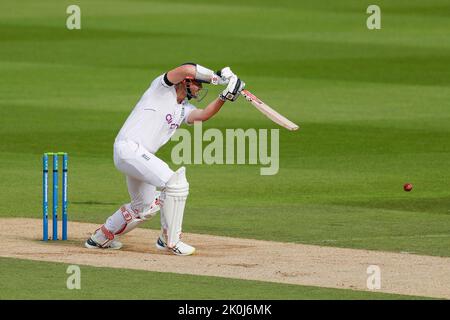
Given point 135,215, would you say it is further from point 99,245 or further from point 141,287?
point 141,287

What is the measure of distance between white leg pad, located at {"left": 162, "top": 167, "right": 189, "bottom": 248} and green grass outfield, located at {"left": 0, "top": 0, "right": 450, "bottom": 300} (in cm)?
149

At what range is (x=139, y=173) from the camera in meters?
14.2

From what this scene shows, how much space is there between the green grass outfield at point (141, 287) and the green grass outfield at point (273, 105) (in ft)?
7.95

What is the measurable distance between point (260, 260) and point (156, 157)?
1448 millimetres

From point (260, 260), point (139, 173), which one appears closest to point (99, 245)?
point (139, 173)

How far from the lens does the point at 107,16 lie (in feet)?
126

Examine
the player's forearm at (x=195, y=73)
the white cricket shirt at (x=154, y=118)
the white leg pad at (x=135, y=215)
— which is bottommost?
the white leg pad at (x=135, y=215)

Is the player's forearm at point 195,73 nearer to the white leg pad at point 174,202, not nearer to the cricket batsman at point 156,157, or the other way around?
the cricket batsman at point 156,157

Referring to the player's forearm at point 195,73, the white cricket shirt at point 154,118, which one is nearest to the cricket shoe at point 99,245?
the white cricket shirt at point 154,118

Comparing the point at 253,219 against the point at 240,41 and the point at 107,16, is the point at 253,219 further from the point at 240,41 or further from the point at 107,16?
the point at 107,16

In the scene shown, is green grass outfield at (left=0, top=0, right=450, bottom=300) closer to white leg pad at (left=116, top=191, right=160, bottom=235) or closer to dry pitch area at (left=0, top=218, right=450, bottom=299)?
dry pitch area at (left=0, top=218, right=450, bottom=299)

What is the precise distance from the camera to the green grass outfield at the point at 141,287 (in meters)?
12.1

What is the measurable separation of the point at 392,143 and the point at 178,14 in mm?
16265
